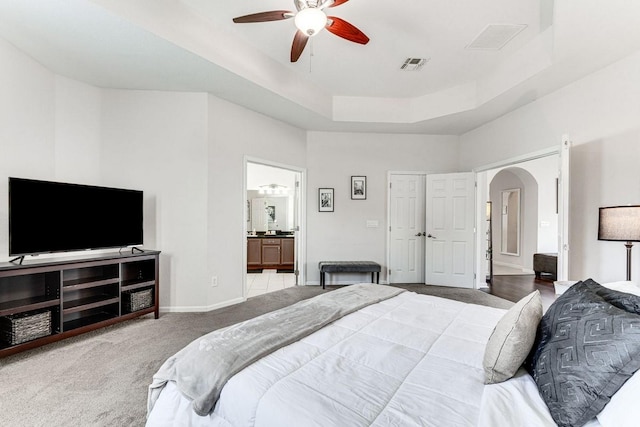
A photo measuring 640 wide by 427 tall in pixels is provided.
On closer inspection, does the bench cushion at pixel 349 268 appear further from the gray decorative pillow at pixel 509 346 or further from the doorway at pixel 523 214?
the gray decorative pillow at pixel 509 346

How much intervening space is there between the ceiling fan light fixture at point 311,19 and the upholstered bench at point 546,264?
5.66 meters

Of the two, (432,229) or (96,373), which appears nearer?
(96,373)

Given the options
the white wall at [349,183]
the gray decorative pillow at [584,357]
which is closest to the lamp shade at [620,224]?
the gray decorative pillow at [584,357]

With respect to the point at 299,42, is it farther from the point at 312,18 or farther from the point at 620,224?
the point at 620,224

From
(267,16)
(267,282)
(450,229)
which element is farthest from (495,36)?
(267,282)

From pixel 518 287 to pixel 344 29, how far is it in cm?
492

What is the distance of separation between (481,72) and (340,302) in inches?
138

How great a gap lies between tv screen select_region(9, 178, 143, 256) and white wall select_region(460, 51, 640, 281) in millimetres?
4724

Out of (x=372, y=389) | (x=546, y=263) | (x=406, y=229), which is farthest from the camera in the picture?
(x=546, y=263)

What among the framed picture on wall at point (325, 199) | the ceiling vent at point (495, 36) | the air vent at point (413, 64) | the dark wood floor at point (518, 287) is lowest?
the dark wood floor at point (518, 287)

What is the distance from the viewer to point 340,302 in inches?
77.2

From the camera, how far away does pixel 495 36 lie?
9.71ft

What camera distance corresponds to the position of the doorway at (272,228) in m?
4.96

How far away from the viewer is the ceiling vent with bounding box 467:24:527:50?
2.82 metres
